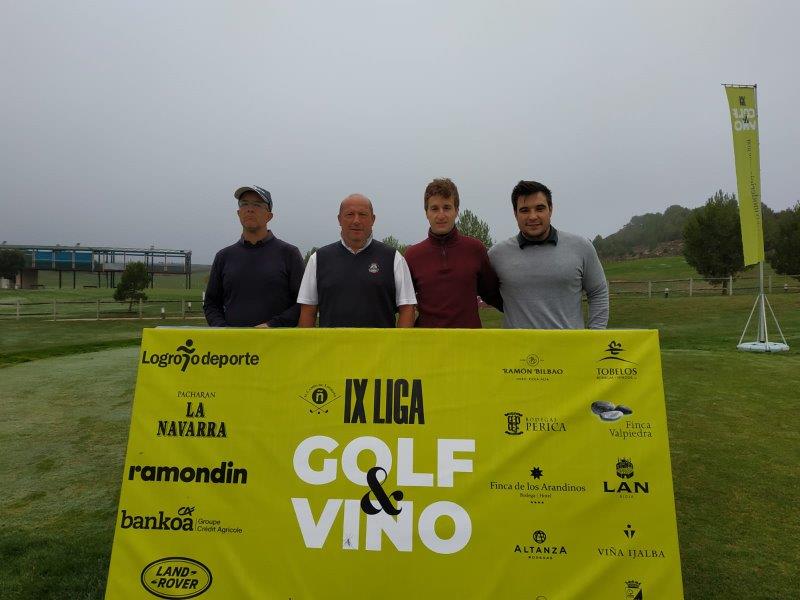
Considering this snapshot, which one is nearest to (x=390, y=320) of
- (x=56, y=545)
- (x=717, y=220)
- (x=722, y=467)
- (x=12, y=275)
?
(x=56, y=545)

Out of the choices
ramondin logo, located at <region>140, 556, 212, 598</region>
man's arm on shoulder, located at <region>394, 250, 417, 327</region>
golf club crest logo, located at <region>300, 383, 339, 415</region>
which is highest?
man's arm on shoulder, located at <region>394, 250, 417, 327</region>

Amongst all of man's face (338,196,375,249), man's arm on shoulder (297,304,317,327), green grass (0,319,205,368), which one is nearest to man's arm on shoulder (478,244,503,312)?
man's face (338,196,375,249)

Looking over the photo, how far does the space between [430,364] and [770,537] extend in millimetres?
2452

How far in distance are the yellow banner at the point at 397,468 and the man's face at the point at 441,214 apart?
0.95 meters

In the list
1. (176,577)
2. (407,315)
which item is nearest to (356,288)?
(407,315)

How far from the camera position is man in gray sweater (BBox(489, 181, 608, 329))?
3324mm

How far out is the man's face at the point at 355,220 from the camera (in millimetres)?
3291

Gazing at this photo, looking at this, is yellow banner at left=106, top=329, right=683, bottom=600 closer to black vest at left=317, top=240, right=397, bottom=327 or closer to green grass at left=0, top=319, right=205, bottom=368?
black vest at left=317, top=240, right=397, bottom=327

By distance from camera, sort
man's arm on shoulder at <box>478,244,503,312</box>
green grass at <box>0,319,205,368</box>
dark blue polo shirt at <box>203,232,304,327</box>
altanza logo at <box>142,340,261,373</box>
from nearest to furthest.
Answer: altanza logo at <box>142,340,261,373</box> < man's arm on shoulder at <box>478,244,503,312</box> < dark blue polo shirt at <box>203,232,304,327</box> < green grass at <box>0,319,205,368</box>

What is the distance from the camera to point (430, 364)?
2697 millimetres

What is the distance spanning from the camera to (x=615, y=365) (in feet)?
8.75

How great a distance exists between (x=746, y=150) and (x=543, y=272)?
1097 cm

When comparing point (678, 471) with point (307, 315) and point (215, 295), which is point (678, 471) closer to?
point (307, 315)

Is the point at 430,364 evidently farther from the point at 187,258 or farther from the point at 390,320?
the point at 187,258
